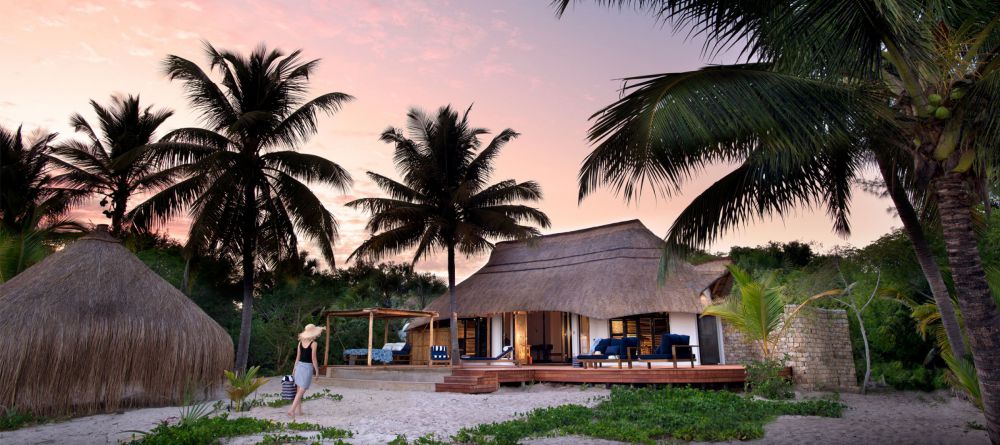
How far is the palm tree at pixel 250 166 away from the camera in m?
15.3

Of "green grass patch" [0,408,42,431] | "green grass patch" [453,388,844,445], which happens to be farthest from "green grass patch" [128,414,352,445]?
"green grass patch" [0,408,42,431]

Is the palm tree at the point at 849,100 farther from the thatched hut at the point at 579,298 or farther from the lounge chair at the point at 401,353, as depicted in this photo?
the lounge chair at the point at 401,353

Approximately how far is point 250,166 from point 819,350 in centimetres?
1469

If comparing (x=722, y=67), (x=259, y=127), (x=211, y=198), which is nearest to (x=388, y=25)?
(x=259, y=127)

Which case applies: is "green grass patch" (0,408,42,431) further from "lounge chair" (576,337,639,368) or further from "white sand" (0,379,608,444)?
"lounge chair" (576,337,639,368)

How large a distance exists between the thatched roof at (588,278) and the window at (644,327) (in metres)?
1.03

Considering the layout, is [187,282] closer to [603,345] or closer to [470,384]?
[470,384]

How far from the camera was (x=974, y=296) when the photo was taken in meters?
5.13

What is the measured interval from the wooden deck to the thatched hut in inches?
146

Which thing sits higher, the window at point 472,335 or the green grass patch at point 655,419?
the window at point 472,335

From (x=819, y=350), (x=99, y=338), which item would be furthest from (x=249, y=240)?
(x=819, y=350)

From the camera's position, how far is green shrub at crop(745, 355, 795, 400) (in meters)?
11.7

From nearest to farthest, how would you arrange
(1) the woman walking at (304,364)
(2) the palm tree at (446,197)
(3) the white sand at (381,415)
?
(3) the white sand at (381,415), (1) the woman walking at (304,364), (2) the palm tree at (446,197)

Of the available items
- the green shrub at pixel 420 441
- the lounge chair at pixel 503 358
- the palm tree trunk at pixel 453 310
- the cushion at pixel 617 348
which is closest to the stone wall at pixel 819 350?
the cushion at pixel 617 348
